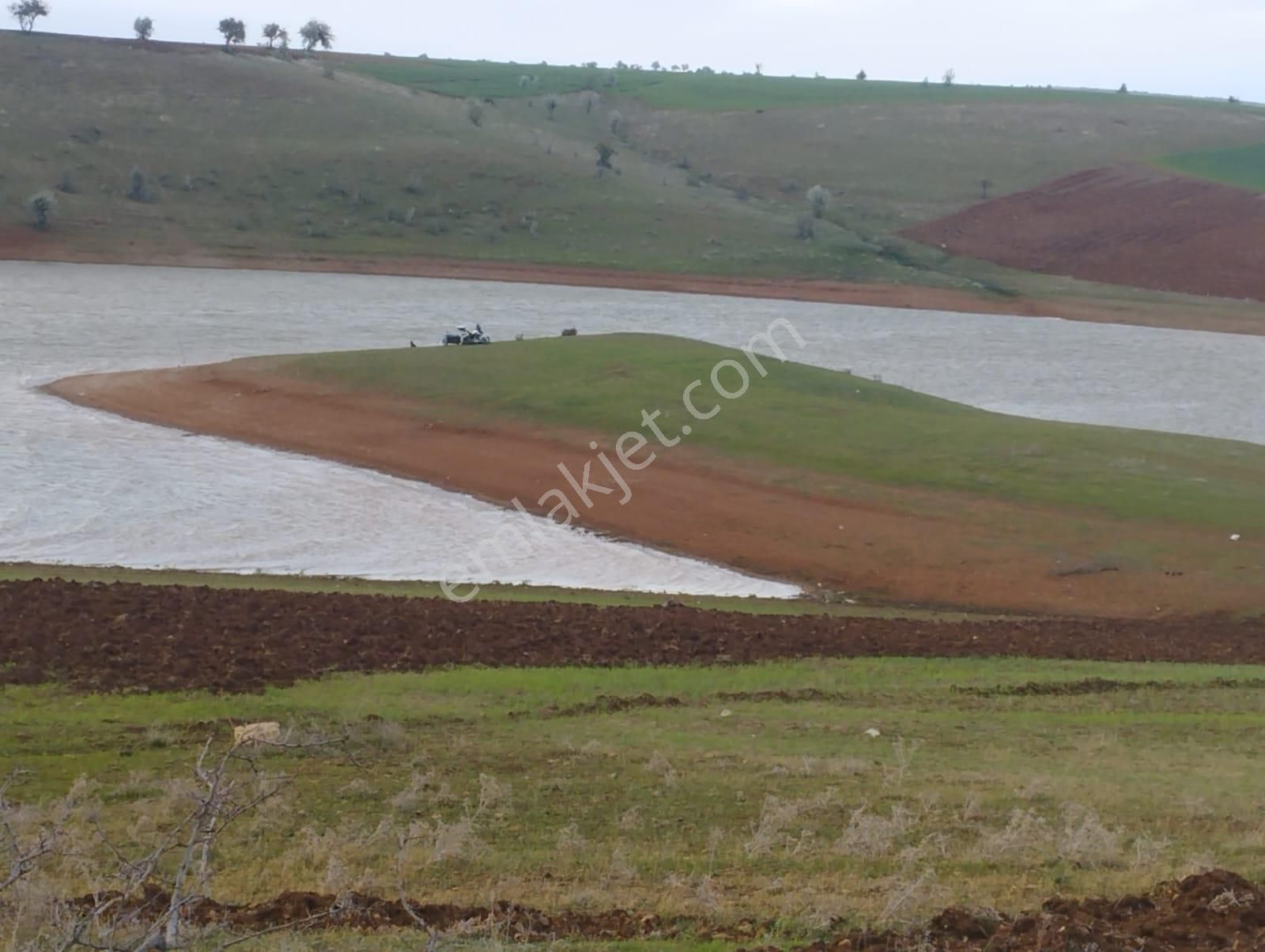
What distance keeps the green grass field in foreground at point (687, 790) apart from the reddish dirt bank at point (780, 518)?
848 centimetres

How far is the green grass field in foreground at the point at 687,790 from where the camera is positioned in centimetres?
830

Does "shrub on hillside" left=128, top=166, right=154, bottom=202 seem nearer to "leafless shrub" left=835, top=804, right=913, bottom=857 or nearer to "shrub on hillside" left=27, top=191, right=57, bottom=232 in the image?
"shrub on hillside" left=27, top=191, right=57, bottom=232

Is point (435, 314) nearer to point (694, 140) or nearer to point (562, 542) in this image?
point (562, 542)

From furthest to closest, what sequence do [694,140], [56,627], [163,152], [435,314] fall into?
1. [694,140]
2. [163,152]
3. [435,314]
4. [56,627]

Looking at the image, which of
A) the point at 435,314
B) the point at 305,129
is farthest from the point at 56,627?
the point at 305,129

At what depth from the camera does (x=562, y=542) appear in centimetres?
2625

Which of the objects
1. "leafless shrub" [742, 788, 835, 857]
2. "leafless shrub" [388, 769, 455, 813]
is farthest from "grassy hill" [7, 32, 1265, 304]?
"leafless shrub" [742, 788, 835, 857]

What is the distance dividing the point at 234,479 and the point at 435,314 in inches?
1100

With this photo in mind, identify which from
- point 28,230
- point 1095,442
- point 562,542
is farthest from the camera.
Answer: point 28,230

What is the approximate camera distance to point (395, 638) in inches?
628

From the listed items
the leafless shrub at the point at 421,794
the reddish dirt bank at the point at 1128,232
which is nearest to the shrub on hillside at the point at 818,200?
the reddish dirt bank at the point at 1128,232

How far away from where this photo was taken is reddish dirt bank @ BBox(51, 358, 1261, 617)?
944 inches

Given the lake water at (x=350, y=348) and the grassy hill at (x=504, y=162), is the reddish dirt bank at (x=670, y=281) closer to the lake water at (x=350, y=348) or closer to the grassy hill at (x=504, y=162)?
the grassy hill at (x=504, y=162)

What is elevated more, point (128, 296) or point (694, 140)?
point (694, 140)
